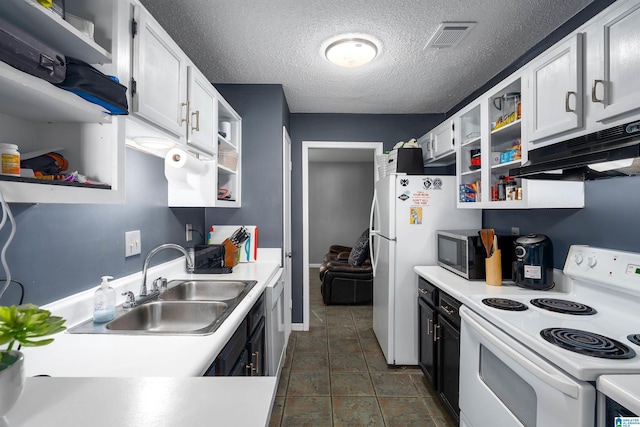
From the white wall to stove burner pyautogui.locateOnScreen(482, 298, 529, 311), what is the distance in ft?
17.1

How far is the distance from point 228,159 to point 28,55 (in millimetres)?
1812

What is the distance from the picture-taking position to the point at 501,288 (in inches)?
74.3

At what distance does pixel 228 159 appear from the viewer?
2.46 m

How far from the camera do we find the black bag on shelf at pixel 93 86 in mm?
784

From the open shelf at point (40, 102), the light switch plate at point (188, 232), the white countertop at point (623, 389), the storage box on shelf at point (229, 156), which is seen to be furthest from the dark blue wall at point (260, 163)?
the white countertop at point (623, 389)

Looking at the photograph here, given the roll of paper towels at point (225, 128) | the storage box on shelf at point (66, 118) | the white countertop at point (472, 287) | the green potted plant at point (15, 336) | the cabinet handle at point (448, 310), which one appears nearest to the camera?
the green potted plant at point (15, 336)

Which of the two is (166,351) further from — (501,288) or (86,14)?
(501,288)

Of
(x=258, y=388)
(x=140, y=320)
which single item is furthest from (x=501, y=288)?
(x=140, y=320)

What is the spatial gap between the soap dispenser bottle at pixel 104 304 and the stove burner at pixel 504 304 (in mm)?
1752

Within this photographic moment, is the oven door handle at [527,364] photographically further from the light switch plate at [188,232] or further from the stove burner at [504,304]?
the light switch plate at [188,232]

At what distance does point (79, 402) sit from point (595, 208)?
218 cm

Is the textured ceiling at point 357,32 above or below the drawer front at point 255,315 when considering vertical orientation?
above

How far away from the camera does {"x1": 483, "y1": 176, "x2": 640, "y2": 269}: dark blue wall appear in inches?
55.5

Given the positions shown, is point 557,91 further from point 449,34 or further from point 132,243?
point 132,243
